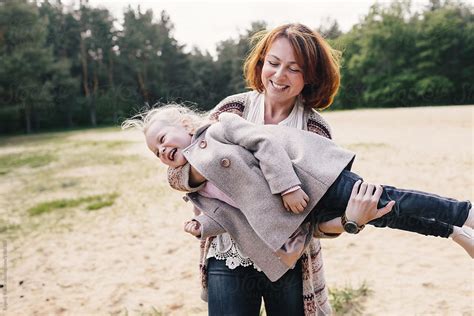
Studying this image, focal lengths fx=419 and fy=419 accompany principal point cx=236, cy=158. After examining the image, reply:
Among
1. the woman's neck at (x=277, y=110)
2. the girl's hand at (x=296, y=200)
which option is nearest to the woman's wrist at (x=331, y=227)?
the girl's hand at (x=296, y=200)

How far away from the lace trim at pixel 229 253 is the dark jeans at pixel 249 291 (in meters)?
0.02

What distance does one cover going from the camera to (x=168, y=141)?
1.68 metres

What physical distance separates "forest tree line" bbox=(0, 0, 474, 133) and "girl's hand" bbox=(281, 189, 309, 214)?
90.8ft

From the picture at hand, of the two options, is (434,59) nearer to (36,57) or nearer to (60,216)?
(36,57)

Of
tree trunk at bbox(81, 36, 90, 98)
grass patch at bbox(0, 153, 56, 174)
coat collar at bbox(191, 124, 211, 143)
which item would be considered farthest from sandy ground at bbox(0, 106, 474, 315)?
tree trunk at bbox(81, 36, 90, 98)

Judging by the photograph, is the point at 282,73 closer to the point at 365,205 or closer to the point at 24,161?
the point at 365,205

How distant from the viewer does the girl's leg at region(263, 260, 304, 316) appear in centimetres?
168

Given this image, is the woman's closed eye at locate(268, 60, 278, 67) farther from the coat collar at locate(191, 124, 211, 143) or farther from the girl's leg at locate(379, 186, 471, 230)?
the girl's leg at locate(379, 186, 471, 230)

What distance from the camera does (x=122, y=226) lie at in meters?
6.32

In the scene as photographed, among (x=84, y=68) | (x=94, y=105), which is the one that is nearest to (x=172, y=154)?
(x=94, y=105)

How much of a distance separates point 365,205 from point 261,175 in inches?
14.3

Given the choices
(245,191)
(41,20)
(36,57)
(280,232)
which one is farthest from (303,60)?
(41,20)

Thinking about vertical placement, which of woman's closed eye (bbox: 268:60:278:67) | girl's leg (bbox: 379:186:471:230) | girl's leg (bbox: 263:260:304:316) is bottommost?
girl's leg (bbox: 263:260:304:316)

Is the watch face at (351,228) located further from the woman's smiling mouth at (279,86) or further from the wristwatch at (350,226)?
the woman's smiling mouth at (279,86)
